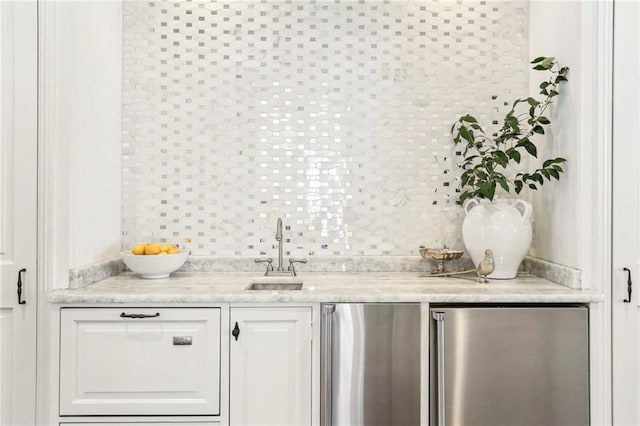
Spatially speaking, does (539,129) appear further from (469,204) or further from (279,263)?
(279,263)

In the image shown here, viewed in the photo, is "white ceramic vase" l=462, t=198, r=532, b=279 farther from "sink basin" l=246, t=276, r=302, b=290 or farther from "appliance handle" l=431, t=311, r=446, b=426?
"sink basin" l=246, t=276, r=302, b=290

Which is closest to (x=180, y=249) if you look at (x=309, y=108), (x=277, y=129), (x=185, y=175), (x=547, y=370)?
(x=185, y=175)

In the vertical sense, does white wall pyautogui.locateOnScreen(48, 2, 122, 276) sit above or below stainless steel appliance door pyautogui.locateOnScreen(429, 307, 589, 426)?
above

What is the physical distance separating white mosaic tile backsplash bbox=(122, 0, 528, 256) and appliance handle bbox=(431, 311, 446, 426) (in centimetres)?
71

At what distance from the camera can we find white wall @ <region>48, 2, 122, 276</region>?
1.83m

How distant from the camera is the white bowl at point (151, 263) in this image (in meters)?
2.07

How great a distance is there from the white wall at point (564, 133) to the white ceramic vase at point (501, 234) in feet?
0.47

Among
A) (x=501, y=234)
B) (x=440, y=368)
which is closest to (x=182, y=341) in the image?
(x=440, y=368)

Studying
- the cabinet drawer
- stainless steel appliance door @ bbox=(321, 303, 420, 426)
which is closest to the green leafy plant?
stainless steel appliance door @ bbox=(321, 303, 420, 426)

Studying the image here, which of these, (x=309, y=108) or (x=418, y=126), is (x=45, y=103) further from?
(x=418, y=126)

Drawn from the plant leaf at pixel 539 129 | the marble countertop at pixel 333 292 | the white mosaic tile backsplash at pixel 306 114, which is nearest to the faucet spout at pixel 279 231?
the white mosaic tile backsplash at pixel 306 114

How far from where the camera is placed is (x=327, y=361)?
176 centimetres

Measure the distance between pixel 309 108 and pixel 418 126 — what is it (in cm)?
60

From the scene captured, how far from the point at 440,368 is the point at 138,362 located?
1188 millimetres
